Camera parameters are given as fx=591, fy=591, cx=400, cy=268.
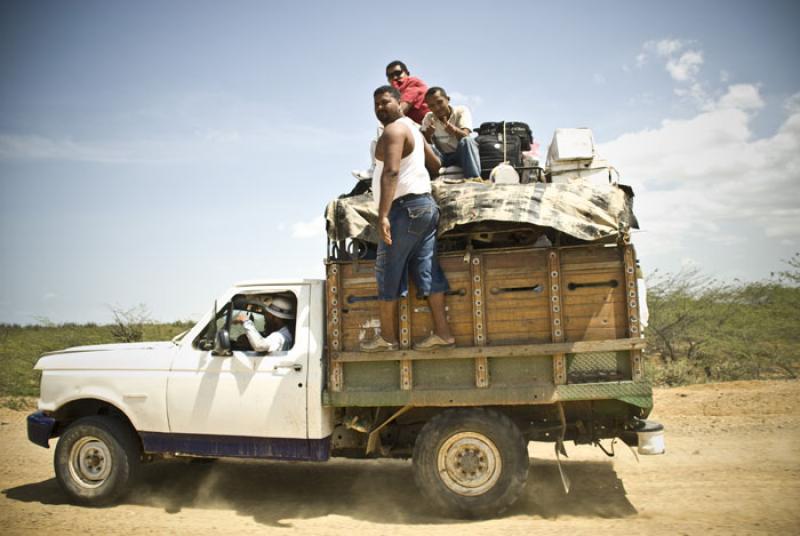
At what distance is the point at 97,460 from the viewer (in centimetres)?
518

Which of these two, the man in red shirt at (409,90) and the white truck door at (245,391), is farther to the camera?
the man in red shirt at (409,90)

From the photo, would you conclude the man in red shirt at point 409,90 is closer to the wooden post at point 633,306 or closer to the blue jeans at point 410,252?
the blue jeans at point 410,252

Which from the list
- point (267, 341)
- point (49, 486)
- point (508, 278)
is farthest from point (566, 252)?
point (49, 486)

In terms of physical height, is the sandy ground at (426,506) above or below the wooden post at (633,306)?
below

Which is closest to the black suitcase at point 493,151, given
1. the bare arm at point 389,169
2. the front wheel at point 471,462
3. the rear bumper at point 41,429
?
the bare arm at point 389,169

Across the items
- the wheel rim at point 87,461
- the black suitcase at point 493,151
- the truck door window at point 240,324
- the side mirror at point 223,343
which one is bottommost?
the wheel rim at point 87,461

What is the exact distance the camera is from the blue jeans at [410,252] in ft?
14.5

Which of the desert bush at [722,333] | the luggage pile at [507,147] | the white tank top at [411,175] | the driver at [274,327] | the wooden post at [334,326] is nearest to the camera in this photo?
the white tank top at [411,175]

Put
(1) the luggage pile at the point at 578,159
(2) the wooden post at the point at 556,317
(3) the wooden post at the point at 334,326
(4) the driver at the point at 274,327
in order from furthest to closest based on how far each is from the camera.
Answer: (1) the luggage pile at the point at 578,159
(4) the driver at the point at 274,327
(3) the wooden post at the point at 334,326
(2) the wooden post at the point at 556,317

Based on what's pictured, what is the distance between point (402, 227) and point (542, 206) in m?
1.04

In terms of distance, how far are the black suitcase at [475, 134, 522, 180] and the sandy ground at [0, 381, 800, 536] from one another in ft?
9.93

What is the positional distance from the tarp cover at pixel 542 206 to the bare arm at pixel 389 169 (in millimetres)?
442

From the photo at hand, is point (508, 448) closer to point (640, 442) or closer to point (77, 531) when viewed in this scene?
point (640, 442)

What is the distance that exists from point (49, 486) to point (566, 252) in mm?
5491
